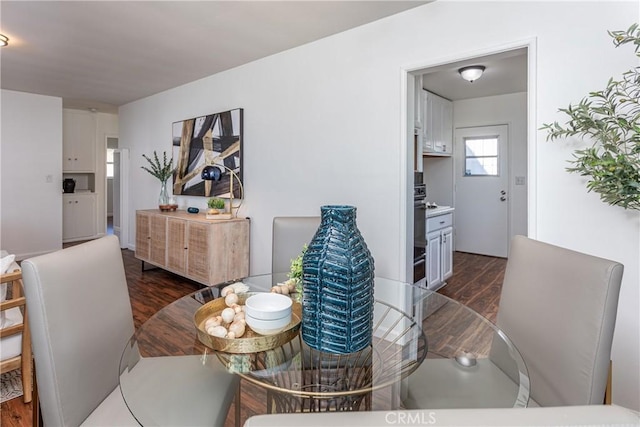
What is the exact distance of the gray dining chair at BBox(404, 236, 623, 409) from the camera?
41.3 inches

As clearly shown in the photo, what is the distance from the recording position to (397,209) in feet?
8.82

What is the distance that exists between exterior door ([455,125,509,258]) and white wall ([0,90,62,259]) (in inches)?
250

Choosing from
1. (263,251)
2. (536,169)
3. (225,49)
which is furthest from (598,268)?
(225,49)

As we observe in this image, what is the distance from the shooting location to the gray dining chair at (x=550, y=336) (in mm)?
1048

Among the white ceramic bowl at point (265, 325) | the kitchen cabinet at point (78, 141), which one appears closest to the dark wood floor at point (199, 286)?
the white ceramic bowl at point (265, 325)

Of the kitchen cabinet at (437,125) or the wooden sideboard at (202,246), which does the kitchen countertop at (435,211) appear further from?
the wooden sideboard at (202,246)

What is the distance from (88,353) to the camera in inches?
47.2

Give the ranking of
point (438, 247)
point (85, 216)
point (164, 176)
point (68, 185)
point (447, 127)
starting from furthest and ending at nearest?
1. point (85, 216)
2. point (68, 185)
3. point (447, 127)
4. point (164, 176)
5. point (438, 247)

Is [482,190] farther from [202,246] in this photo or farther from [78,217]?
[78,217]

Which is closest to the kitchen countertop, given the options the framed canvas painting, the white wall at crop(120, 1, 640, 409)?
the white wall at crop(120, 1, 640, 409)

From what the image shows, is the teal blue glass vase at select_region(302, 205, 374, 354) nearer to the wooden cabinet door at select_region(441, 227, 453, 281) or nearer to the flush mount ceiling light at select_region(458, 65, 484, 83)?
the wooden cabinet door at select_region(441, 227, 453, 281)

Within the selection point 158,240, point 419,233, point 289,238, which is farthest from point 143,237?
point 419,233

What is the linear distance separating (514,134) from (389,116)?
347 centimetres

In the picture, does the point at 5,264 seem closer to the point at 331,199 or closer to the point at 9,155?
the point at 331,199
